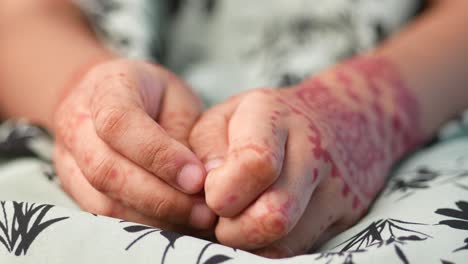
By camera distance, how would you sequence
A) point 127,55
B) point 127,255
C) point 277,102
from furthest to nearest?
1. point 127,55
2. point 277,102
3. point 127,255

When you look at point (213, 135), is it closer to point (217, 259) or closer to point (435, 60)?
point (217, 259)

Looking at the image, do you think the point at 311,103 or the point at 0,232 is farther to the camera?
the point at 311,103

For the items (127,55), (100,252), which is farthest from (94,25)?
(100,252)

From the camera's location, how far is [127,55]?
0.77 meters

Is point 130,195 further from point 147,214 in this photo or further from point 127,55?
point 127,55

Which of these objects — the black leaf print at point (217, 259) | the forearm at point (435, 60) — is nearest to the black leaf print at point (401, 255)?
the black leaf print at point (217, 259)

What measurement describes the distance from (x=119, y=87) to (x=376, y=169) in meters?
0.26

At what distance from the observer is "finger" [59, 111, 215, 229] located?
1.39 ft

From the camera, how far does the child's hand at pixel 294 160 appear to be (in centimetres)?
40

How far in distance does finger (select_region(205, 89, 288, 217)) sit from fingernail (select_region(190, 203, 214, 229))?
2 cm

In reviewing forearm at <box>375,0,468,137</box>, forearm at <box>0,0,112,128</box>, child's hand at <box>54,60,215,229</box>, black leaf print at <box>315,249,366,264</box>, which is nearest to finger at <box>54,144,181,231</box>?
child's hand at <box>54,60,215,229</box>

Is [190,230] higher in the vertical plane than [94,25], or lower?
lower

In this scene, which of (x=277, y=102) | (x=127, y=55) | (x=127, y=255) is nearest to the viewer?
(x=127, y=255)

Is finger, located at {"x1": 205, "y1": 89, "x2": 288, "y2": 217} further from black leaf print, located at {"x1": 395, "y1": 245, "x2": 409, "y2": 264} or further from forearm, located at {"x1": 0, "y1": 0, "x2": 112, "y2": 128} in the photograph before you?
forearm, located at {"x1": 0, "y1": 0, "x2": 112, "y2": 128}
